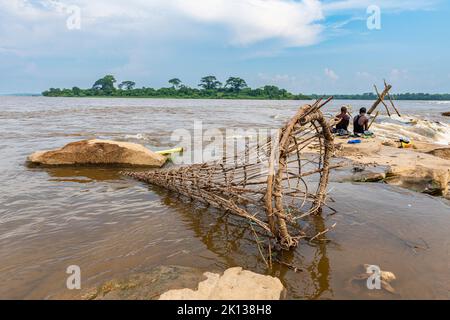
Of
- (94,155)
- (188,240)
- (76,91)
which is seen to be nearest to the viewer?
(188,240)

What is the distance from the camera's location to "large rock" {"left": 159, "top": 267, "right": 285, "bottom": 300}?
2859 millimetres

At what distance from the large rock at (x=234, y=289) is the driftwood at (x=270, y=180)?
2.15ft

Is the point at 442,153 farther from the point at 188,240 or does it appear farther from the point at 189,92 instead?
the point at 189,92

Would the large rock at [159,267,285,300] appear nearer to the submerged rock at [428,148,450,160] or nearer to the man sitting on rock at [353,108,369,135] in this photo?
the submerged rock at [428,148,450,160]

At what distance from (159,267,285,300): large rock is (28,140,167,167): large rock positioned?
575 cm

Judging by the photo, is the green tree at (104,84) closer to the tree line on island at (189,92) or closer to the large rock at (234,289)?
the tree line on island at (189,92)

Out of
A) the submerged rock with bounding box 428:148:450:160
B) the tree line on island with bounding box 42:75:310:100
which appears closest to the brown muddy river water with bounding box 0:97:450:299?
the submerged rock with bounding box 428:148:450:160

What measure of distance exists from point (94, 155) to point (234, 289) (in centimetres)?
659

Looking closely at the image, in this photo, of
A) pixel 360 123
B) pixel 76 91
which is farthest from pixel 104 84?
pixel 360 123

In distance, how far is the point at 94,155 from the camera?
8.36m

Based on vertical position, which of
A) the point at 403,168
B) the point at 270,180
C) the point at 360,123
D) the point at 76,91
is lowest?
the point at 403,168

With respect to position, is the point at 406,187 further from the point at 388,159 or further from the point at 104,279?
the point at 104,279

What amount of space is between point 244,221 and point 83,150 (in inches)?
216
